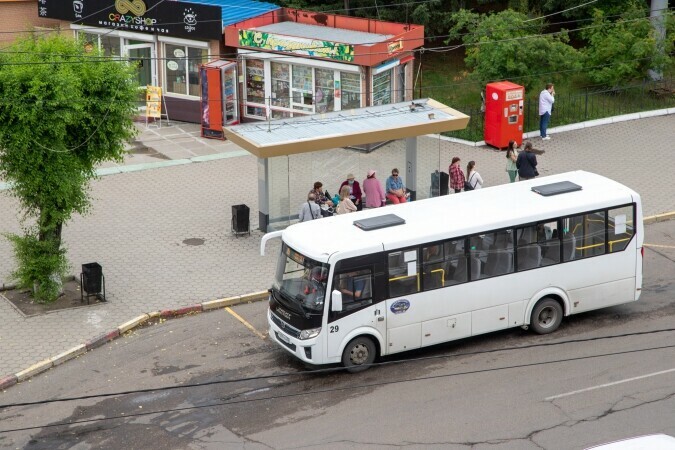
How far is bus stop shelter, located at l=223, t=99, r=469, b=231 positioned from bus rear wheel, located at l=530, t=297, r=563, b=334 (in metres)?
6.25

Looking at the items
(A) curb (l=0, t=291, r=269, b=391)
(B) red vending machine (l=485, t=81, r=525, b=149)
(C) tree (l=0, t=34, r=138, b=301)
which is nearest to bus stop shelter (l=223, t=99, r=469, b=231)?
(A) curb (l=0, t=291, r=269, b=391)

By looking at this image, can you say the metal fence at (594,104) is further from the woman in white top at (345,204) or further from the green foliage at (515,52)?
the woman in white top at (345,204)

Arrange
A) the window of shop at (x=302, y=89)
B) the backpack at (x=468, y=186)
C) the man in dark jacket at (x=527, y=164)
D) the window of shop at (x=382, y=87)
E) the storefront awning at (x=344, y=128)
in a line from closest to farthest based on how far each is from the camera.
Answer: the storefront awning at (x=344, y=128) → the backpack at (x=468, y=186) → the man in dark jacket at (x=527, y=164) → the window of shop at (x=382, y=87) → the window of shop at (x=302, y=89)

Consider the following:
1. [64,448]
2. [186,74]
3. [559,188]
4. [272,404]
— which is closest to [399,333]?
[272,404]

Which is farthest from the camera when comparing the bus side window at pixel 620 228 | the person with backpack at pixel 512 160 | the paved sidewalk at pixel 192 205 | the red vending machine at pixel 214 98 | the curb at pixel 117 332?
the red vending machine at pixel 214 98

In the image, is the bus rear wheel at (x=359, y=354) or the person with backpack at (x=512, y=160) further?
the person with backpack at (x=512, y=160)

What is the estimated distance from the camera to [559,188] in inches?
766

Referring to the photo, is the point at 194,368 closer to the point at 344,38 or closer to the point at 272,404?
the point at 272,404

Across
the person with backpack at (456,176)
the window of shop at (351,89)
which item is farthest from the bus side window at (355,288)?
the window of shop at (351,89)

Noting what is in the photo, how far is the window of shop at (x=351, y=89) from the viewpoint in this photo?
3072 cm

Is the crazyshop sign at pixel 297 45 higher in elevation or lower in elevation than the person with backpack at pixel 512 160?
higher

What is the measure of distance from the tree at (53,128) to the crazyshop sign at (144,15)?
1201 centimetres

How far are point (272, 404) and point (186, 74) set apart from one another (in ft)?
59.6

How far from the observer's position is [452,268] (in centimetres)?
1816
